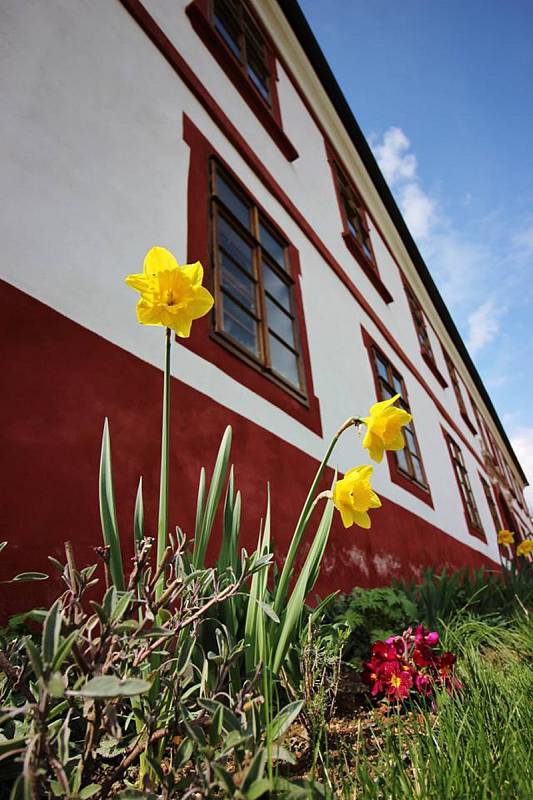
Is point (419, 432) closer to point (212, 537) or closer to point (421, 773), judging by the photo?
point (212, 537)

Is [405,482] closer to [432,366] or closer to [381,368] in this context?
[381,368]

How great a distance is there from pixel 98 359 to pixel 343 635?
124 cm

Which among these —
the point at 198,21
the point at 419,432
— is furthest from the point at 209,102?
the point at 419,432

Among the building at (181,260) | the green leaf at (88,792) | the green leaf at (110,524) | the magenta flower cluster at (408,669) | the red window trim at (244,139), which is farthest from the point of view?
the red window trim at (244,139)

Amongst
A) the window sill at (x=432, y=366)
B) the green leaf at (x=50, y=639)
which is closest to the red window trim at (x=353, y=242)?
the window sill at (x=432, y=366)

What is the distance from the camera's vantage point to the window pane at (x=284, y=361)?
315 centimetres

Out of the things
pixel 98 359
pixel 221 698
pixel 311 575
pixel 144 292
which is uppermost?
pixel 98 359

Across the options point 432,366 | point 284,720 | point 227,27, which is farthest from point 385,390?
point 284,720

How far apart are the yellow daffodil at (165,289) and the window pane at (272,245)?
2618mm

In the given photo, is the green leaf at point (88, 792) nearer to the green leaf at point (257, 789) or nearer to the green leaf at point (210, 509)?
the green leaf at point (257, 789)

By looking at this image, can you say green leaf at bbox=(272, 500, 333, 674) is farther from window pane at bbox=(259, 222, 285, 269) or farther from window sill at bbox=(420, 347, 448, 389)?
window sill at bbox=(420, 347, 448, 389)

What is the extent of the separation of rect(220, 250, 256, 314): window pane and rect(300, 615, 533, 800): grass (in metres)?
2.33

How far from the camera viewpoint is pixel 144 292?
104 cm

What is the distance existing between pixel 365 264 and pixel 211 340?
4.13m
